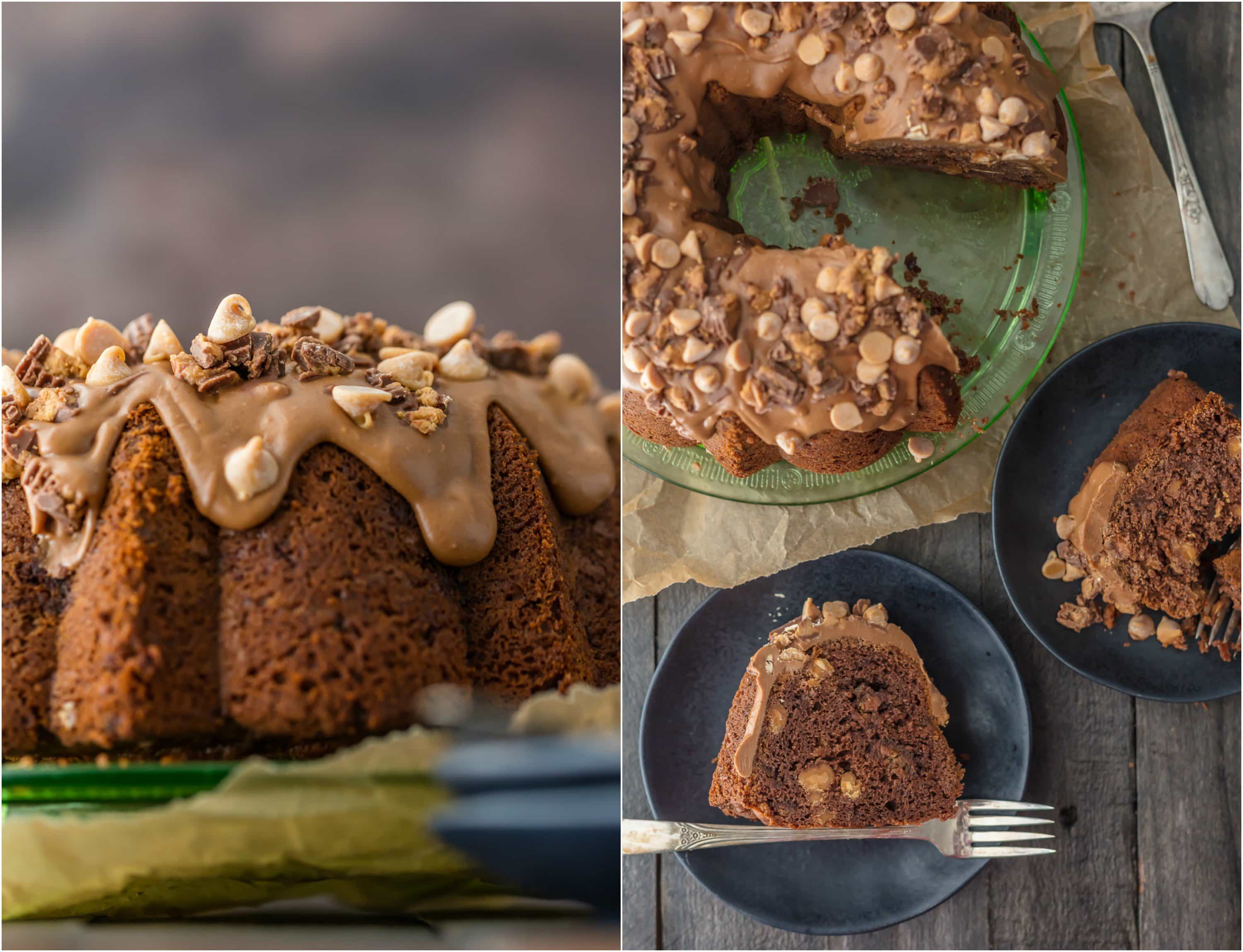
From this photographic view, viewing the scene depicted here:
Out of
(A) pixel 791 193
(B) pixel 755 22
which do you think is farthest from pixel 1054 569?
(B) pixel 755 22

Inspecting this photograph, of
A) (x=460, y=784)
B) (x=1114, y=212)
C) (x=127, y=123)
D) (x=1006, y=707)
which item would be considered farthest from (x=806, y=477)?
(x=127, y=123)

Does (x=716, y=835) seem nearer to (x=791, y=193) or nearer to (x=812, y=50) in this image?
(x=791, y=193)

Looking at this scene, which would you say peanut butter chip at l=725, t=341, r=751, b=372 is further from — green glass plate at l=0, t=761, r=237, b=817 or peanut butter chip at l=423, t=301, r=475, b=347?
green glass plate at l=0, t=761, r=237, b=817

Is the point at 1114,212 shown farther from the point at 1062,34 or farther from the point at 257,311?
the point at 257,311

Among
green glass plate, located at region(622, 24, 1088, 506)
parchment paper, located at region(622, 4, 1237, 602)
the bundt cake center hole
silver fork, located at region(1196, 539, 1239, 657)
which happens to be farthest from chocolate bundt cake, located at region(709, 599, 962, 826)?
the bundt cake center hole

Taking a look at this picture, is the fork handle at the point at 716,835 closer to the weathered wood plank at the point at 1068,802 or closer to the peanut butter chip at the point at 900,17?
the weathered wood plank at the point at 1068,802

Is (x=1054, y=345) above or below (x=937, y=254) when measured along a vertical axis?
below

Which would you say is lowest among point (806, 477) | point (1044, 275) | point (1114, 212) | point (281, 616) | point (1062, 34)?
point (281, 616)
